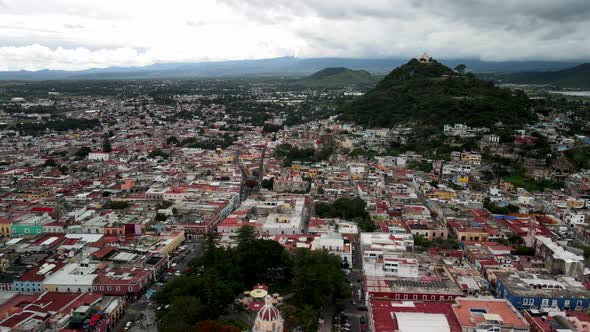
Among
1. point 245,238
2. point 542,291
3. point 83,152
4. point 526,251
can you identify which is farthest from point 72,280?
point 83,152

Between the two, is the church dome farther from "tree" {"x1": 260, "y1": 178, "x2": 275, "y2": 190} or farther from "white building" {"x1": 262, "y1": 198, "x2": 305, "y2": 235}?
"tree" {"x1": 260, "y1": 178, "x2": 275, "y2": 190}

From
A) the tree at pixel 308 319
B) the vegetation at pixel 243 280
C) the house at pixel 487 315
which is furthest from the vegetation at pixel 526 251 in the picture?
the tree at pixel 308 319

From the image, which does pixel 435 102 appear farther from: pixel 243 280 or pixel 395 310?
pixel 395 310

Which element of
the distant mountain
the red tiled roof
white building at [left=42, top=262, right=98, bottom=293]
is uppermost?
the distant mountain

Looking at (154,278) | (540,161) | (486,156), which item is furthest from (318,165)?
(154,278)

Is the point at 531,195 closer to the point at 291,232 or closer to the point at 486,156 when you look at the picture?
the point at 486,156

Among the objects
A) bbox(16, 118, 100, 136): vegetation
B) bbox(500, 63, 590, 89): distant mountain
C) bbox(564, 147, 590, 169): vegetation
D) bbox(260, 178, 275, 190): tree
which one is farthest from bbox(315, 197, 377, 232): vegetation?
bbox(500, 63, 590, 89): distant mountain
